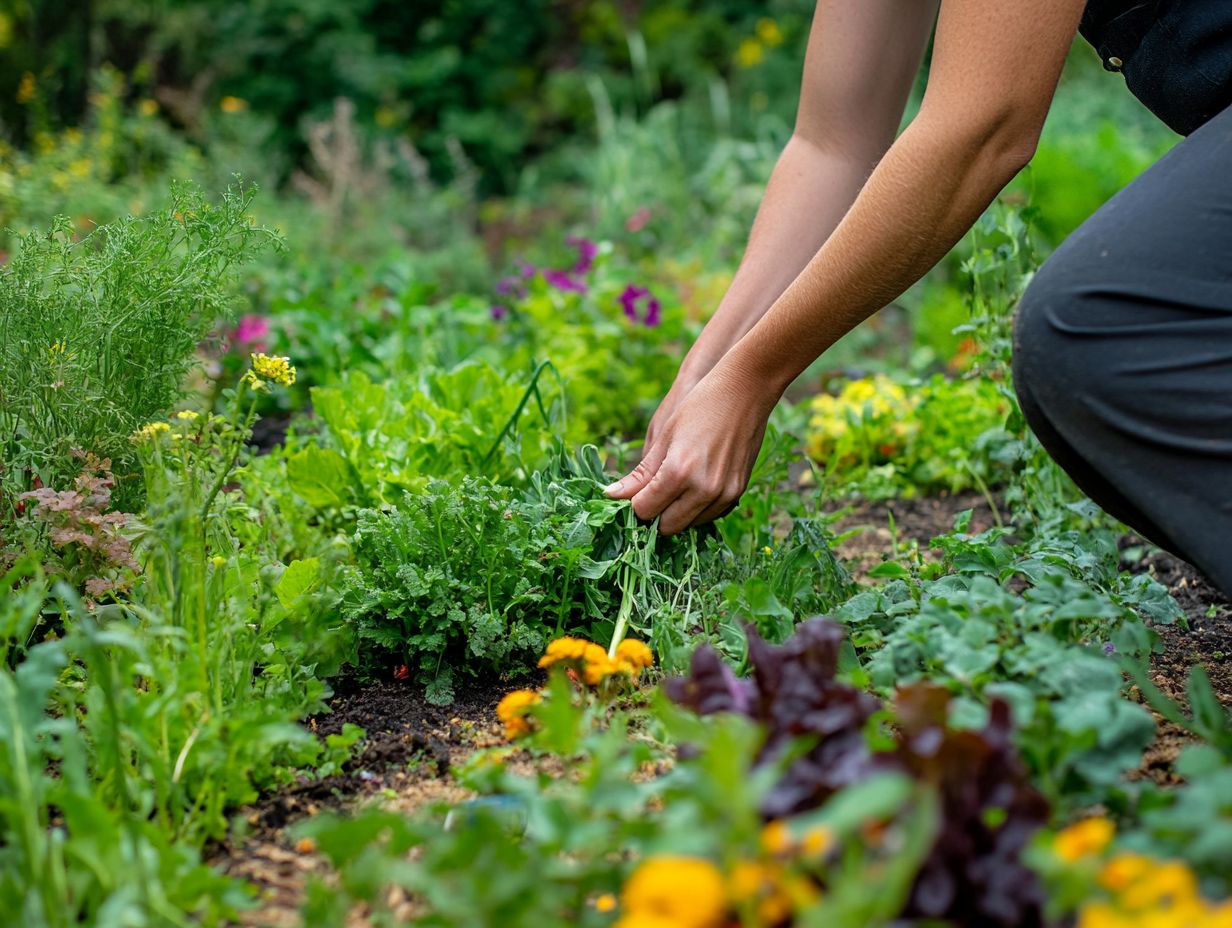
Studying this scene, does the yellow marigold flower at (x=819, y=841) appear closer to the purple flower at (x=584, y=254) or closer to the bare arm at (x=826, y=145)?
the bare arm at (x=826, y=145)

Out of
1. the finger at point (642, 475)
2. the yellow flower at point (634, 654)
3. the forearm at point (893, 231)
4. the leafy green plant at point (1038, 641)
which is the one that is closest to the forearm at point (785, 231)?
the finger at point (642, 475)

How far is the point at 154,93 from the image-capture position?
8695mm

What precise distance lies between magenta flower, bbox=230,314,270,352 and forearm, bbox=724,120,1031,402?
2382 mm

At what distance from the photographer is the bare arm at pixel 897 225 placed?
5.00ft

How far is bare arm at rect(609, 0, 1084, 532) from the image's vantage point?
1.53 metres

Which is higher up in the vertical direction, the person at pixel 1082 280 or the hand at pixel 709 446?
the person at pixel 1082 280

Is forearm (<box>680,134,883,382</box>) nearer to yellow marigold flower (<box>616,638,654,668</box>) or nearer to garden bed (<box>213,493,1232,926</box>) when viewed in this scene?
yellow marigold flower (<box>616,638,654,668</box>)

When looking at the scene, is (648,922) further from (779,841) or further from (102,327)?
(102,327)

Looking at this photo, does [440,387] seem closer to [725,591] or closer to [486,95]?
[725,591]

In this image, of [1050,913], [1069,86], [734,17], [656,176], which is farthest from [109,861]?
[734,17]

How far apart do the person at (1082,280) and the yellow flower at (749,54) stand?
780cm

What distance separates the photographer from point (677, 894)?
Answer: 2.81 ft

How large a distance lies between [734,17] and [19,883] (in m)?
9.76

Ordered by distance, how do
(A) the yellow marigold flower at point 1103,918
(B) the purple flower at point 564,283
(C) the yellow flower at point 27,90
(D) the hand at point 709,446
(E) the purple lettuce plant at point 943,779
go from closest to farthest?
(A) the yellow marigold flower at point 1103,918 < (E) the purple lettuce plant at point 943,779 < (D) the hand at point 709,446 < (B) the purple flower at point 564,283 < (C) the yellow flower at point 27,90
